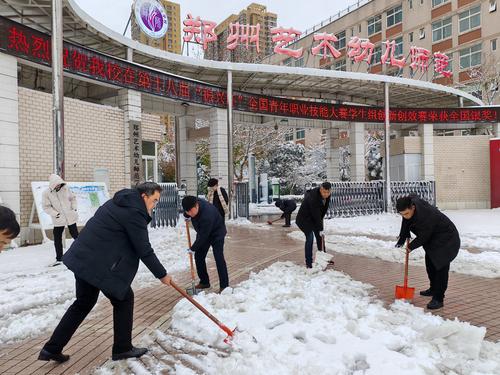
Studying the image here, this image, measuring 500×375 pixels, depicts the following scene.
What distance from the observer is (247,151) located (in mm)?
27344

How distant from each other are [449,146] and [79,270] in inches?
764

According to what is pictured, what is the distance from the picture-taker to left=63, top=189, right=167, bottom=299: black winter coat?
303 centimetres

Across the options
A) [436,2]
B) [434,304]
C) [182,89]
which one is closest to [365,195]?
[182,89]

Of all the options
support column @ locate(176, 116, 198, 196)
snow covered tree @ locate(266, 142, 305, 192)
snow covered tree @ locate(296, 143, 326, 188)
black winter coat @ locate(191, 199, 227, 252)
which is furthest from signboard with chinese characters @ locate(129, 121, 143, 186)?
snow covered tree @ locate(296, 143, 326, 188)

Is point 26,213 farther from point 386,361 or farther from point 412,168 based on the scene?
point 412,168

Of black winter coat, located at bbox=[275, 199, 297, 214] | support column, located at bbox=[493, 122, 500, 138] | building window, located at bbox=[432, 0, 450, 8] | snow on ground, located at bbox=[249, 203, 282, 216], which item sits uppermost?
building window, located at bbox=[432, 0, 450, 8]

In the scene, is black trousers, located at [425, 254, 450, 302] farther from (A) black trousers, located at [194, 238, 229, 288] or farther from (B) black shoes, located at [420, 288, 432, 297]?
(A) black trousers, located at [194, 238, 229, 288]

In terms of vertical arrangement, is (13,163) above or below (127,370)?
above

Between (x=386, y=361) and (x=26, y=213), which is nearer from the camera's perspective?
(x=386, y=361)

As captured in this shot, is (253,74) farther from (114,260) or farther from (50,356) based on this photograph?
(50,356)

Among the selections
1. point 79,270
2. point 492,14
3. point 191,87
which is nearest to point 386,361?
point 79,270

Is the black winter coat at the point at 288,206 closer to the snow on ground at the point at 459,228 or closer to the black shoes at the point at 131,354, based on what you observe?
the snow on ground at the point at 459,228

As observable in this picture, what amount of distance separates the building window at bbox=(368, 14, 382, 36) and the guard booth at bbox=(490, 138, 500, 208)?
79.7ft

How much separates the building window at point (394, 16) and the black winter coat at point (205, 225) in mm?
38040
